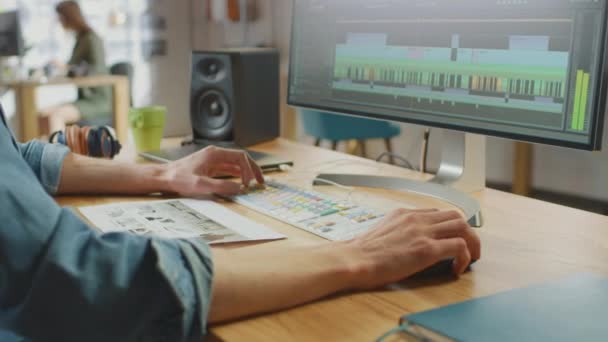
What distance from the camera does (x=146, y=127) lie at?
64.9 inches

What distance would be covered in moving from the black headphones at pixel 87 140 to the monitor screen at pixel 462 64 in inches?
17.1

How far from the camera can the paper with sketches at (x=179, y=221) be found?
94 cm

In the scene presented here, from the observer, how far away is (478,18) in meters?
1.07

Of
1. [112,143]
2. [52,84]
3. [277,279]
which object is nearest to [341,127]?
[52,84]

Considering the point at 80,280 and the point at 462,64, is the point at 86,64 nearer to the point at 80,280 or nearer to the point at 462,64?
the point at 462,64

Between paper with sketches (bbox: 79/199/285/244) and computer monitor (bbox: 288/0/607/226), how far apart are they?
1.04ft

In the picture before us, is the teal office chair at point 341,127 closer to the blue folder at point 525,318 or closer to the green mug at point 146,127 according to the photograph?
the green mug at point 146,127

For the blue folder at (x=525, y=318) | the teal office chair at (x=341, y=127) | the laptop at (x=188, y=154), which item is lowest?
the teal office chair at (x=341, y=127)

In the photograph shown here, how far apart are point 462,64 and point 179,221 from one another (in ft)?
1.70

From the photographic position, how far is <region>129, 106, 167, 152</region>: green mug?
1646 mm

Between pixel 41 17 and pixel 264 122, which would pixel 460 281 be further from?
pixel 41 17

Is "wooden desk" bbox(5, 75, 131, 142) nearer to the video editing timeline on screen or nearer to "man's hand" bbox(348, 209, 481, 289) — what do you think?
the video editing timeline on screen

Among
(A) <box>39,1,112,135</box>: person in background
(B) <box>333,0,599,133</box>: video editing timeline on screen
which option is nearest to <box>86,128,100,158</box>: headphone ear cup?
(B) <box>333,0,599,133</box>: video editing timeline on screen

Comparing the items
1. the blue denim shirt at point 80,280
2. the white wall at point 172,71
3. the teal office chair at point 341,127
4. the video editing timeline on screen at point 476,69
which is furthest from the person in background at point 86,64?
the blue denim shirt at point 80,280
